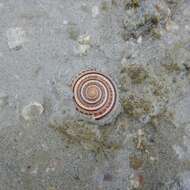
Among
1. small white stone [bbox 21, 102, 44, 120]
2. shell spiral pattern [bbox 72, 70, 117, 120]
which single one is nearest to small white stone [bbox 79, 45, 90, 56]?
shell spiral pattern [bbox 72, 70, 117, 120]

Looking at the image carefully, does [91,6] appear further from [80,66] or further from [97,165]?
[97,165]

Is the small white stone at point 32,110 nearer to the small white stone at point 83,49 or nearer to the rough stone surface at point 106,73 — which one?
the rough stone surface at point 106,73

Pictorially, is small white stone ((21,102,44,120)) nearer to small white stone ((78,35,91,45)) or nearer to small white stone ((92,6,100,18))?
small white stone ((78,35,91,45))

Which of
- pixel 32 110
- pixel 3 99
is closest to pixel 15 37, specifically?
pixel 3 99

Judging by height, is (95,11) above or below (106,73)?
above

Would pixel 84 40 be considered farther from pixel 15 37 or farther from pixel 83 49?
pixel 15 37

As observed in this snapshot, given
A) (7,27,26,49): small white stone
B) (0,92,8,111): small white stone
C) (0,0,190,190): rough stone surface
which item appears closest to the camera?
(0,0,190,190): rough stone surface
